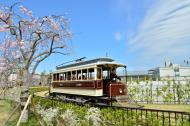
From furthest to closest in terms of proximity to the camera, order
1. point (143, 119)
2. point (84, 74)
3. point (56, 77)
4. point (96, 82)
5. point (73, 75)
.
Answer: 1. point (56, 77)
2. point (73, 75)
3. point (84, 74)
4. point (96, 82)
5. point (143, 119)

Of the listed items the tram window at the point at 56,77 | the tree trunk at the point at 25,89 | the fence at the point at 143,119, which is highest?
the tram window at the point at 56,77

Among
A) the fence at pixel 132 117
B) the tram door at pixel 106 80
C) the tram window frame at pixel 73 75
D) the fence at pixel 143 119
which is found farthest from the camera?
the tram window frame at pixel 73 75

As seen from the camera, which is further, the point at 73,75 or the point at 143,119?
the point at 73,75

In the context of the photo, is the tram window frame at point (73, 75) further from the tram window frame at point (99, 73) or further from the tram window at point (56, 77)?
the tram window at point (56, 77)

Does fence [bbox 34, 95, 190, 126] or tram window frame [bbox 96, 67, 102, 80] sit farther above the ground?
tram window frame [bbox 96, 67, 102, 80]

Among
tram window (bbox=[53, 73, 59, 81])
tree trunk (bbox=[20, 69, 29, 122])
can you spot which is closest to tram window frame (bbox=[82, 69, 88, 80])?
tree trunk (bbox=[20, 69, 29, 122])

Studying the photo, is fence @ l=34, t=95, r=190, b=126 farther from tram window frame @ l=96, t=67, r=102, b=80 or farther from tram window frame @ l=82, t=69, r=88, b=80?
tram window frame @ l=82, t=69, r=88, b=80

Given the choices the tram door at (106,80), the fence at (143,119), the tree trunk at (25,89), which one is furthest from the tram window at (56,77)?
the fence at (143,119)

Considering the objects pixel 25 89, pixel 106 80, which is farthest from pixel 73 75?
pixel 25 89

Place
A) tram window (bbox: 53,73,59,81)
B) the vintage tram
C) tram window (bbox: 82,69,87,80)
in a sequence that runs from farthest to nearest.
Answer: tram window (bbox: 53,73,59,81), tram window (bbox: 82,69,87,80), the vintage tram

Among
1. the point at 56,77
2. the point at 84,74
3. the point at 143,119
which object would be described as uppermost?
the point at 84,74

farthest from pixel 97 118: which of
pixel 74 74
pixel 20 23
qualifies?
pixel 74 74

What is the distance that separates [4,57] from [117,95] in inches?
425

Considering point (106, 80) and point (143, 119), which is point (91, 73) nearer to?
point (106, 80)
